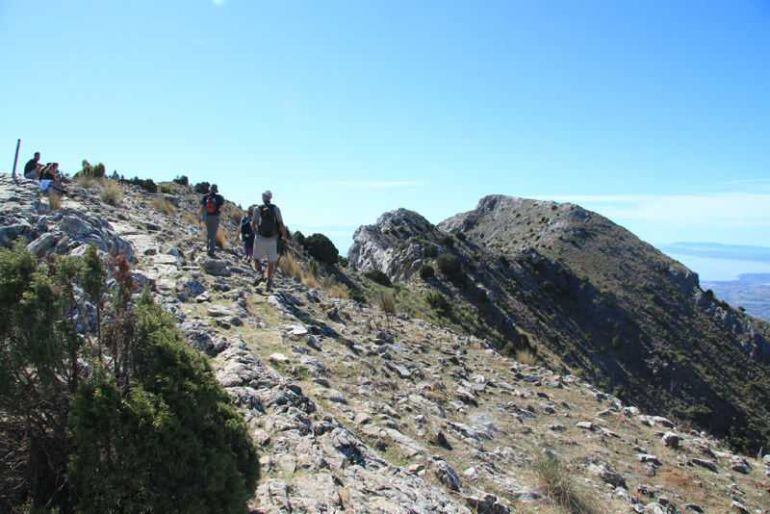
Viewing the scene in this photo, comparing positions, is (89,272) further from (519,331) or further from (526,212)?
(526,212)

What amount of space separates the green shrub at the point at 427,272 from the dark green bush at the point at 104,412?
29.6m

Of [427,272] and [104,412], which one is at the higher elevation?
[427,272]

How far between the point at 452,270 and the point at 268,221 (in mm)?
24276

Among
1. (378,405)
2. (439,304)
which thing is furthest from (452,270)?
(378,405)

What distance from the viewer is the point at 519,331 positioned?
32.2 metres

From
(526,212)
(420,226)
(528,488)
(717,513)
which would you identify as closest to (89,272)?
(528,488)

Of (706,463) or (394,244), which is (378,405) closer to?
(706,463)

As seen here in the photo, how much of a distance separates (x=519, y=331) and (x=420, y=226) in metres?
18.1

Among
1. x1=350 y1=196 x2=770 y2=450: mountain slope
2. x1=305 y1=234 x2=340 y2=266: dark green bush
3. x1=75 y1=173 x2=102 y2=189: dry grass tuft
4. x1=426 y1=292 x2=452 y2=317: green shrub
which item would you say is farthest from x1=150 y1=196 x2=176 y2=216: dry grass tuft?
x1=350 y1=196 x2=770 y2=450: mountain slope

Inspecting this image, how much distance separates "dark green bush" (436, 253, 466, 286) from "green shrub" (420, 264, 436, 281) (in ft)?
3.72

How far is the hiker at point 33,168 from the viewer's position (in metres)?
14.6

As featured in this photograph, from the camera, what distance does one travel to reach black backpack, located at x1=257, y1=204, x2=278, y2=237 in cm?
1177

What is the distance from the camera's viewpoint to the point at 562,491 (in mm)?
6191

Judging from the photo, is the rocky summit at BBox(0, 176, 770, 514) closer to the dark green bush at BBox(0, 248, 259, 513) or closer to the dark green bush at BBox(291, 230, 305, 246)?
the dark green bush at BBox(0, 248, 259, 513)
